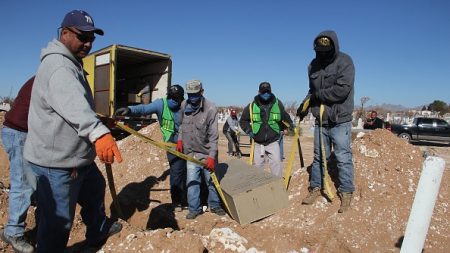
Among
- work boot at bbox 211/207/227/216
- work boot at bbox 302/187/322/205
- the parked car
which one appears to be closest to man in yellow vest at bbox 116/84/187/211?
work boot at bbox 211/207/227/216

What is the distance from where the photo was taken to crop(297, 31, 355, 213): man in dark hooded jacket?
4168 mm

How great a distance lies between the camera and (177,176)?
5.36 meters

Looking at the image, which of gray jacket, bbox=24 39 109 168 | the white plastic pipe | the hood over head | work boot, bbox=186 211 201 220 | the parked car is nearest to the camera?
the white plastic pipe

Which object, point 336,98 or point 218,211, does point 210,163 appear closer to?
point 218,211

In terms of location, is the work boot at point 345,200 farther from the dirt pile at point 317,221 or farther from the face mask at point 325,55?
the face mask at point 325,55

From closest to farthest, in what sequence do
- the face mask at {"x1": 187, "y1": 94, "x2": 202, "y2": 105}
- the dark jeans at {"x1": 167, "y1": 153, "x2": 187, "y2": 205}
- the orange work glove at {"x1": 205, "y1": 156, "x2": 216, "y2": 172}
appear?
the orange work glove at {"x1": 205, "y1": 156, "x2": 216, "y2": 172} < the face mask at {"x1": 187, "y1": 94, "x2": 202, "y2": 105} < the dark jeans at {"x1": 167, "y1": 153, "x2": 187, "y2": 205}

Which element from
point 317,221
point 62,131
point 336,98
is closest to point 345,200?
point 317,221

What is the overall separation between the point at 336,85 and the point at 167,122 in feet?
7.92

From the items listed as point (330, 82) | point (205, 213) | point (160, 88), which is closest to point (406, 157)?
point (330, 82)

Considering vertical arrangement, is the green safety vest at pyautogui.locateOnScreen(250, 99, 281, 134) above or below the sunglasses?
below

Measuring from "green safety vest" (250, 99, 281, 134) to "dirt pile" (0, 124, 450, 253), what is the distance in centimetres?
82

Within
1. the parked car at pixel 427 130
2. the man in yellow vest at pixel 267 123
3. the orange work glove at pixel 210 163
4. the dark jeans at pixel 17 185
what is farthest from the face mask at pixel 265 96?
the parked car at pixel 427 130

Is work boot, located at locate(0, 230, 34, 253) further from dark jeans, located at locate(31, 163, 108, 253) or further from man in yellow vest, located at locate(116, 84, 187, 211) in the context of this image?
man in yellow vest, located at locate(116, 84, 187, 211)

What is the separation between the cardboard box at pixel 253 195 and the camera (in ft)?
14.6
